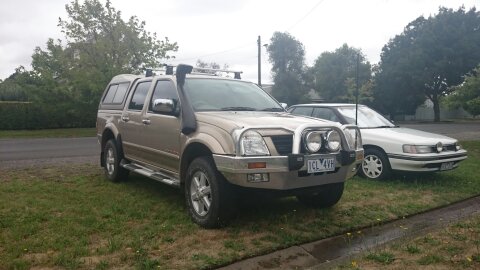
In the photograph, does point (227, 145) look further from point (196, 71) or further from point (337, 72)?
point (337, 72)

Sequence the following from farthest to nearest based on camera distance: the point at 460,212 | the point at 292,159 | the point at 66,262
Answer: the point at 460,212 < the point at 292,159 < the point at 66,262

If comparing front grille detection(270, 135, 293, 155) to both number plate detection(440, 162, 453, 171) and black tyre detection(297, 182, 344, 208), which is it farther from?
number plate detection(440, 162, 453, 171)

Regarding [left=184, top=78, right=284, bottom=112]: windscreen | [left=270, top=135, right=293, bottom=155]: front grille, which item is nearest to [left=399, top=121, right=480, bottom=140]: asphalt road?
[left=184, top=78, right=284, bottom=112]: windscreen

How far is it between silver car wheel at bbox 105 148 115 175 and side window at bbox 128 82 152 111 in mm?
1121

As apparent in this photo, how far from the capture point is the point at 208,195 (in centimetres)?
464

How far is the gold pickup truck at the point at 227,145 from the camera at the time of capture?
4215 mm

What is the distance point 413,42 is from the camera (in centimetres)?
4272

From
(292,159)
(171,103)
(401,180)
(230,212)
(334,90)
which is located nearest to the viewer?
(292,159)

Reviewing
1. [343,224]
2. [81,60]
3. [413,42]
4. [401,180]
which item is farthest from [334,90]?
[343,224]

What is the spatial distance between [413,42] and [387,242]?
142ft

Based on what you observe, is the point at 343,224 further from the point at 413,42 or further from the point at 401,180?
the point at 413,42

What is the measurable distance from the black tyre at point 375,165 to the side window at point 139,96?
13.6ft

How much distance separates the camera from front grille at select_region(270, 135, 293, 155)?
429cm

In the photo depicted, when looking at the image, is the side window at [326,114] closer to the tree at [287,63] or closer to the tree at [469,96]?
the tree at [469,96]
